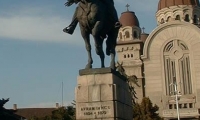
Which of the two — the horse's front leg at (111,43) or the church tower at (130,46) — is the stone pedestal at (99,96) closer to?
the horse's front leg at (111,43)

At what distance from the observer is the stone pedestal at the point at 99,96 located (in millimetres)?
10203

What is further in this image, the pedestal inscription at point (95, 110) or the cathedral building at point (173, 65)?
the cathedral building at point (173, 65)

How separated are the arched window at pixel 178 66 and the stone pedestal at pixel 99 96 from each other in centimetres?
5603

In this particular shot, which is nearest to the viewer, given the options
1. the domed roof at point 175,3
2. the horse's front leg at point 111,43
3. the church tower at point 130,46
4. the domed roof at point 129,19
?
the horse's front leg at point 111,43

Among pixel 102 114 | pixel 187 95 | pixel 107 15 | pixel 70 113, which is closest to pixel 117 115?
pixel 102 114

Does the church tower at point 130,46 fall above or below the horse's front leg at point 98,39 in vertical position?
above

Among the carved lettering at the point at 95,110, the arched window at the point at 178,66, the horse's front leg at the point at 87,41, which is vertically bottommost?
the carved lettering at the point at 95,110

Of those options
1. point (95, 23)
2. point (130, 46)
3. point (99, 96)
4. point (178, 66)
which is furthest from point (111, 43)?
point (130, 46)

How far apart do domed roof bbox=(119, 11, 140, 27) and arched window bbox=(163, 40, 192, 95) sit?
1304 centimetres

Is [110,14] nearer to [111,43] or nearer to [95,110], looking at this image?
[111,43]

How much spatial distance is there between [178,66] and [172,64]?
106 cm

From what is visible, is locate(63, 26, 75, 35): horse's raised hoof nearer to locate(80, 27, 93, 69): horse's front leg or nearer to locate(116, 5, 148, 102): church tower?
locate(80, 27, 93, 69): horse's front leg

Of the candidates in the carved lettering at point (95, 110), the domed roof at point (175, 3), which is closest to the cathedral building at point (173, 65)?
the domed roof at point (175, 3)

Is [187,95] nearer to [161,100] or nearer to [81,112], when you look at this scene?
[161,100]
